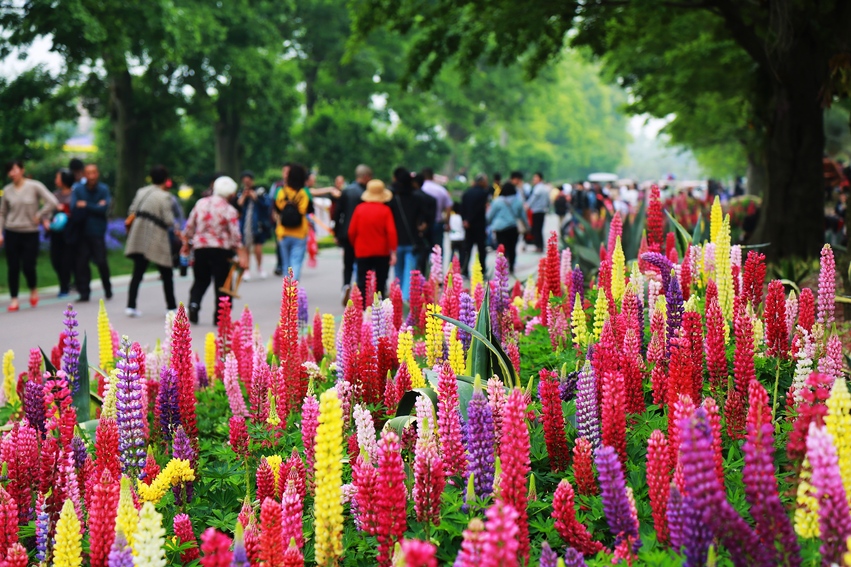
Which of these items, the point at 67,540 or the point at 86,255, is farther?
the point at 86,255

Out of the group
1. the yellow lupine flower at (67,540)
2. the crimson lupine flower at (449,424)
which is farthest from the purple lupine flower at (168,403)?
the yellow lupine flower at (67,540)

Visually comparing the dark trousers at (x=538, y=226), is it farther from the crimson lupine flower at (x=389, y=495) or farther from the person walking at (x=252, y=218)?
the crimson lupine flower at (x=389, y=495)

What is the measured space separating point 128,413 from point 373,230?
8.26 metres

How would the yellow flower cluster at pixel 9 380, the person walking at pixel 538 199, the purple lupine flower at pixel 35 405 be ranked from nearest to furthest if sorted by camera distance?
the purple lupine flower at pixel 35 405 → the yellow flower cluster at pixel 9 380 → the person walking at pixel 538 199

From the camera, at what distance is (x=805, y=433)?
7.64 feet

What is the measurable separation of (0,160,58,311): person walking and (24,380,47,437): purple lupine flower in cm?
998

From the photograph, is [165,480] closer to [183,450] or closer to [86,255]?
[183,450]

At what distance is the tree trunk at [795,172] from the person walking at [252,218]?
8755 mm

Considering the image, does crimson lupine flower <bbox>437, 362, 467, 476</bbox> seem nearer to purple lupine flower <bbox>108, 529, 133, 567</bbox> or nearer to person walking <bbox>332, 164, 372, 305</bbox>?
purple lupine flower <bbox>108, 529, 133, 567</bbox>

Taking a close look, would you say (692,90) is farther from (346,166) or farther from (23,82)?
(346,166)

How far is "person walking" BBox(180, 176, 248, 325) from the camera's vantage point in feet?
37.9

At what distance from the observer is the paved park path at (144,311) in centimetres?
1136

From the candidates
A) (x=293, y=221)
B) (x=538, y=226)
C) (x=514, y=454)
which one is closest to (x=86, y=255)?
(x=293, y=221)

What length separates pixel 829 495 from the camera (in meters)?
2.09
